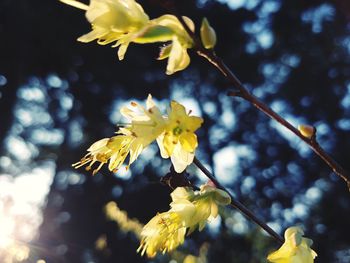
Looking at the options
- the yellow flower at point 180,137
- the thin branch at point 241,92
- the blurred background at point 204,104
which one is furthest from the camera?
the blurred background at point 204,104

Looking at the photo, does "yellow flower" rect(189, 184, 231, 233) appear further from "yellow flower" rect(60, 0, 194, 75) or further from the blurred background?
the blurred background

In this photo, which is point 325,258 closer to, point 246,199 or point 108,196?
point 246,199

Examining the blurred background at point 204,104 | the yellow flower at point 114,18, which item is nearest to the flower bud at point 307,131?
the yellow flower at point 114,18

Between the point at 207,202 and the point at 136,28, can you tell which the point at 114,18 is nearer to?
the point at 136,28

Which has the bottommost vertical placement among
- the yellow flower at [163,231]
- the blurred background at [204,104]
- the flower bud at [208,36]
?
the blurred background at [204,104]

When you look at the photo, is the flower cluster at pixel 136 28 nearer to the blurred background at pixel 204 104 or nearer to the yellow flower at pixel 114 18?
the yellow flower at pixel 114 18

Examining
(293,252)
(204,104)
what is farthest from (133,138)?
(204,104)

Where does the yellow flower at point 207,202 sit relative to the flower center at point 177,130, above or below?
below
